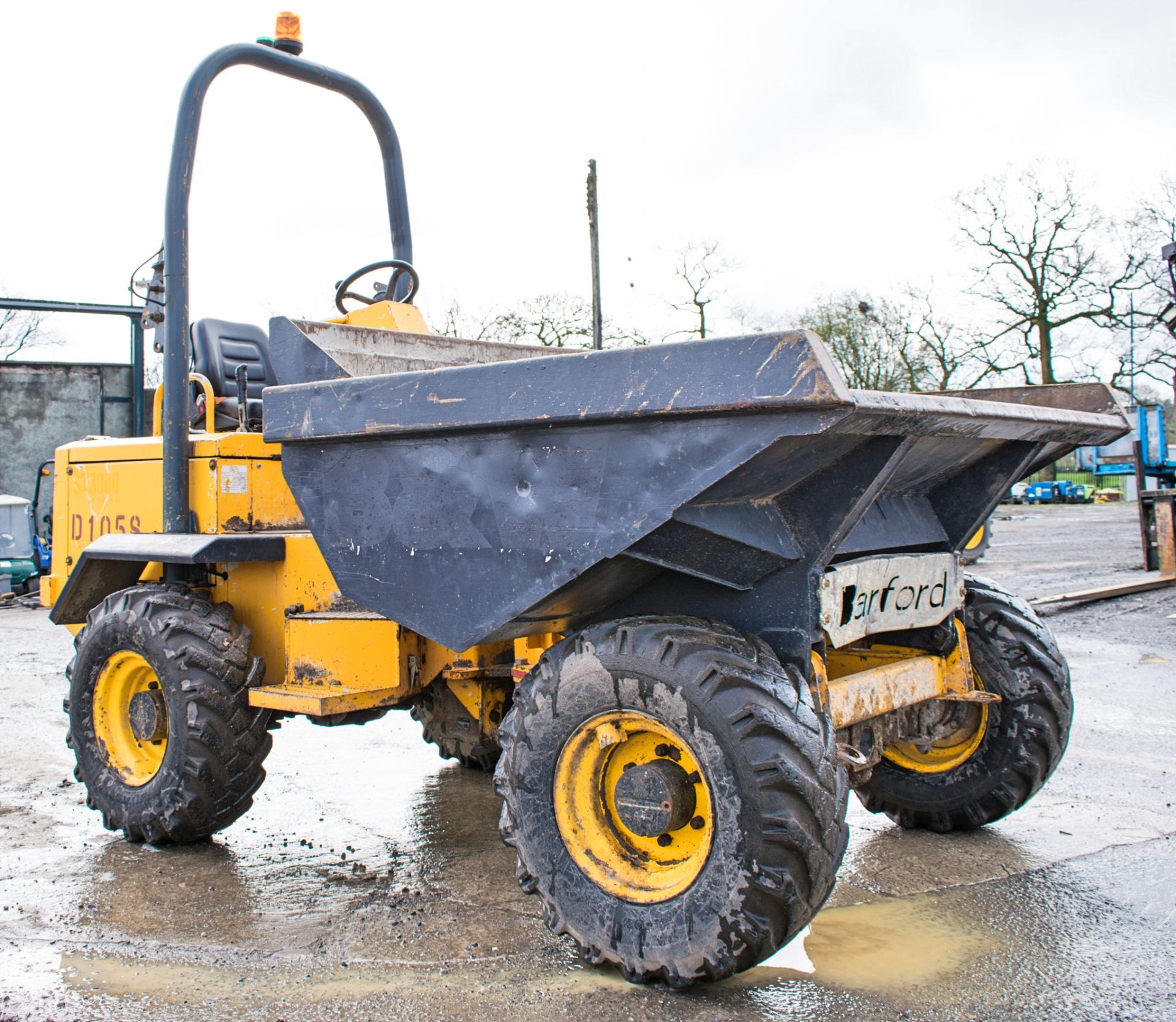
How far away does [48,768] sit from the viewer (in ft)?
16.8

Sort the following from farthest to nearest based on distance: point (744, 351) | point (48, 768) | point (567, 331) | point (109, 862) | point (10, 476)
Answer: point (567, 331) < point (10, 476) < point (48, 768) < point (109, 862) < point (744, 351)

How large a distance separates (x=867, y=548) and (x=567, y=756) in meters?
1.11

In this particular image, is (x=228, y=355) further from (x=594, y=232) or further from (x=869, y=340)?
(x=869, y=340)

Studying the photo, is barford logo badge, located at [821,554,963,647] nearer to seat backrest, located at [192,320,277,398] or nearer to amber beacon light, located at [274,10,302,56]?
seat backrest, located at [192,320,277,398]

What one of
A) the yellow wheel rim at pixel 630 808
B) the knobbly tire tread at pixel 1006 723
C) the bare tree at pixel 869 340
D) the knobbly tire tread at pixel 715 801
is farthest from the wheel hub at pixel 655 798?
the bare tree at pixel 869 340

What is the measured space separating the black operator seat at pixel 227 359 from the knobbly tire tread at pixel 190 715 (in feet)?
3.13

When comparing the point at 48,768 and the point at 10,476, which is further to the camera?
the point at 10,476

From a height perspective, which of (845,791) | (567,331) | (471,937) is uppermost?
(567,331)

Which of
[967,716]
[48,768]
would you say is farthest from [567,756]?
[48,768]

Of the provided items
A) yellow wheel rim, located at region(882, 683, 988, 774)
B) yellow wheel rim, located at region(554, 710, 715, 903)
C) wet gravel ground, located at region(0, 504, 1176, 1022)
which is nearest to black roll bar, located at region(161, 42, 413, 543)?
wet gravel ground, located at region(0, 504, 1176, 1022)

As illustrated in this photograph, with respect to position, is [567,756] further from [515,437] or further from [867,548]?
[867,548]

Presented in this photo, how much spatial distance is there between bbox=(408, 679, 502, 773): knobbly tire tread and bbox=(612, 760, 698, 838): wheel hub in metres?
1.15

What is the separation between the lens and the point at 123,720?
4168mm

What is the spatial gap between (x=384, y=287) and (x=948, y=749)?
306cm
